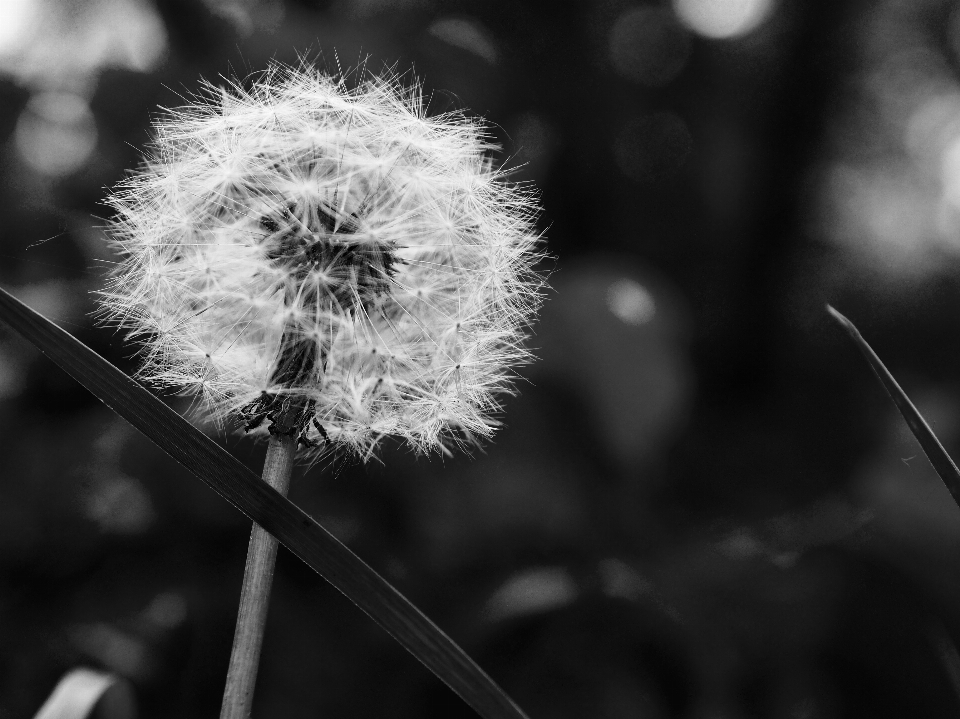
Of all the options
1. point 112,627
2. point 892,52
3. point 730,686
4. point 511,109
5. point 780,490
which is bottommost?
point 112,627

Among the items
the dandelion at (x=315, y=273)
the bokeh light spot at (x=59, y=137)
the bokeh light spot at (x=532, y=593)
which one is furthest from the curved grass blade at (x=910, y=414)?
the bokeh light spot at (x=59, y=137)

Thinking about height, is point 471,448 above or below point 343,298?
below

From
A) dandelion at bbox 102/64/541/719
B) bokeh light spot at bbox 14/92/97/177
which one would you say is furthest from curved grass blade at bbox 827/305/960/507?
bokeh light spot at bbox 14/92/97/177

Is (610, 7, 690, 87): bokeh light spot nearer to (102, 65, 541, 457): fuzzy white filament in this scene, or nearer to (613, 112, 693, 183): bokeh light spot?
(613, 112, 693, 183): bokeh light spot

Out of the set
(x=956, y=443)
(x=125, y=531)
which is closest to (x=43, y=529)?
(x=125, y=531)

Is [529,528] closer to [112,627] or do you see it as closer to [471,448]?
[471,448]

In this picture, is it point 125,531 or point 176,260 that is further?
point 125,531

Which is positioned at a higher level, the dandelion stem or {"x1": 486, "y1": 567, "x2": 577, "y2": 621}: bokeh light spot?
the dandelion stem
